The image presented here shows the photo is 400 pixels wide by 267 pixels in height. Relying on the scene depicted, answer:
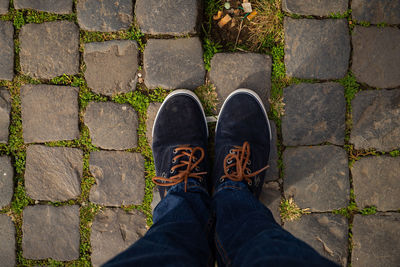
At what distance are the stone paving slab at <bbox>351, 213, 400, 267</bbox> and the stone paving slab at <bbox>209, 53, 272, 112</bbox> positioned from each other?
110cm

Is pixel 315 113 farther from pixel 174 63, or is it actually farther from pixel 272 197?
pixel 174 63

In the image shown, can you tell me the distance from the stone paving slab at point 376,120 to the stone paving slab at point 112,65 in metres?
1.60

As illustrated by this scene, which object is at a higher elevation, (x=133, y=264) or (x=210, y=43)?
(x=210, y=43)

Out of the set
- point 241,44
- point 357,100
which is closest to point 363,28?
point 357,100

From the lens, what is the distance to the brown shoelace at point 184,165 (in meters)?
1.81

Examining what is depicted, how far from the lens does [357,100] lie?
188cm

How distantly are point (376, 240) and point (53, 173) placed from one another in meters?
2.39

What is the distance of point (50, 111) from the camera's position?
195 centimetres

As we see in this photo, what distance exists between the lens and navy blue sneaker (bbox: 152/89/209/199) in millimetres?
1859

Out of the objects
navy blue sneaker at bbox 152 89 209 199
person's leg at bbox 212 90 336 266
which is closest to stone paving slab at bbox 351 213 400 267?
person's leg at bbox 212 90 336 266

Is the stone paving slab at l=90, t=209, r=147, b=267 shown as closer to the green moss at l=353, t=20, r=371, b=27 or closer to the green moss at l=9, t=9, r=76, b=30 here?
the green moss at l=9, t=9, r=76, b=30

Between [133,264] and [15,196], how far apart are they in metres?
1.45

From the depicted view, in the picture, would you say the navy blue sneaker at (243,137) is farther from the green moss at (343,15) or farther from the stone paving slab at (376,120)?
the green moss at (343,15)

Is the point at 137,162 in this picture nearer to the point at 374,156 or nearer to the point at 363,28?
the point at 374,156
